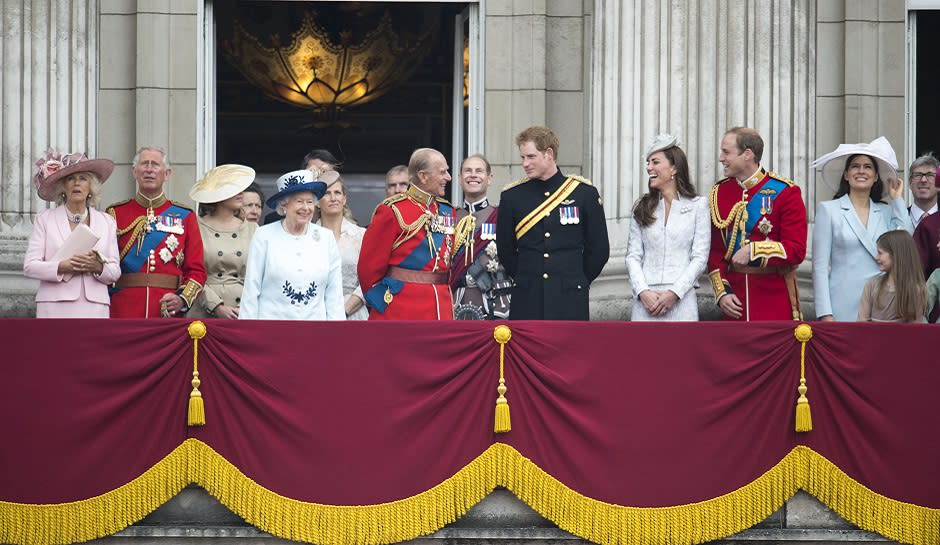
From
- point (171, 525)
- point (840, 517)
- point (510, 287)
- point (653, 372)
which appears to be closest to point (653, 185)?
point (510, 287)

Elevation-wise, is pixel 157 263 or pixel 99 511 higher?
pixel 157 263

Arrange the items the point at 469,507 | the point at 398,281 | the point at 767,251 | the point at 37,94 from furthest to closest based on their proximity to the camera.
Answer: the point at 37,94 → the point at 767,251 → the point at 398,281 → the point at 469,507

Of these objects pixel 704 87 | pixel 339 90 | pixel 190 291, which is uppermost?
pixel 339 90

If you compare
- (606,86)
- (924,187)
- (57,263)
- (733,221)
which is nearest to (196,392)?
(57,263)

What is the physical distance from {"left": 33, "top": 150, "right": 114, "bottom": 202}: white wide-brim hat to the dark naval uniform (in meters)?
2.49

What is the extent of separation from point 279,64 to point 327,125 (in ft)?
3.91

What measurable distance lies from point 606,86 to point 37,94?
4.26 meters

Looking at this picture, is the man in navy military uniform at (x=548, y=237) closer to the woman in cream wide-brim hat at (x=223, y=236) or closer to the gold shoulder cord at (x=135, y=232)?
the woman in cream wide-brim hat at (x=223, y=236)

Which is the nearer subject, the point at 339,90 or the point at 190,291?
the point at 190,291

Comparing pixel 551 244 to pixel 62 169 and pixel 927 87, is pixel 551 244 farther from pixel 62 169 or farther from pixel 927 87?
pixel 927 87

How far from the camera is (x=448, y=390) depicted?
942 cm

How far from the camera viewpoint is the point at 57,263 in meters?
10.2

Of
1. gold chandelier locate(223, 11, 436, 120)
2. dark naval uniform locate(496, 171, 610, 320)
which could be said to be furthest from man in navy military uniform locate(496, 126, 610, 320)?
gold chandelier locate(223, 11, 436, 120)

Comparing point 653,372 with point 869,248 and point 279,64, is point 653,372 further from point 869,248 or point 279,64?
→ point 279,64
